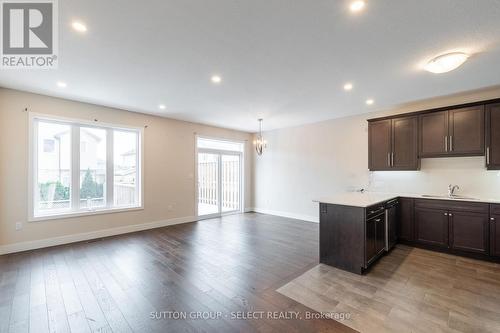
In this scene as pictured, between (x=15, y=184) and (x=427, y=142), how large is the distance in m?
7.47

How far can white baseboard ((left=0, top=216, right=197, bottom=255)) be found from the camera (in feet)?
12.5

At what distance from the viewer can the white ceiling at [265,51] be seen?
1.94 meters

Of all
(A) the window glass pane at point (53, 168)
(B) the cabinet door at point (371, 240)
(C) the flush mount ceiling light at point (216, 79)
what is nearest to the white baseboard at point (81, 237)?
(A) the window glass pane at point (53, 168)

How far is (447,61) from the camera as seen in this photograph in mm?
2615

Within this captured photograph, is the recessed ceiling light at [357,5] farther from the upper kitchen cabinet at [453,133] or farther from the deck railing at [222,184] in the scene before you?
the deck railing at [222,184]

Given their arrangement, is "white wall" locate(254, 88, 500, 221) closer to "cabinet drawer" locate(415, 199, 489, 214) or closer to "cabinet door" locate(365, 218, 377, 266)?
"cabinet drawer" locate(415, 199, 489, 214)

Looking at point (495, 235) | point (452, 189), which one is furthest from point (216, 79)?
point (495, 235)

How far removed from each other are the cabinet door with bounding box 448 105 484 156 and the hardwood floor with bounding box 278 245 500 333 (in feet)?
5.96

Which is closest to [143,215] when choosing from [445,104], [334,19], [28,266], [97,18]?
[28,266]

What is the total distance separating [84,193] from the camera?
460 centimetres

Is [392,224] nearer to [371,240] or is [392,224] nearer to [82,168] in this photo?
[371,240]

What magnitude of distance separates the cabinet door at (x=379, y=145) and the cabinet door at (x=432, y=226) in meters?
1.06

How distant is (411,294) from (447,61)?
278 cm

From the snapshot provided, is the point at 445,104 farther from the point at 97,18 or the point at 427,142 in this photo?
the point at 97,18
